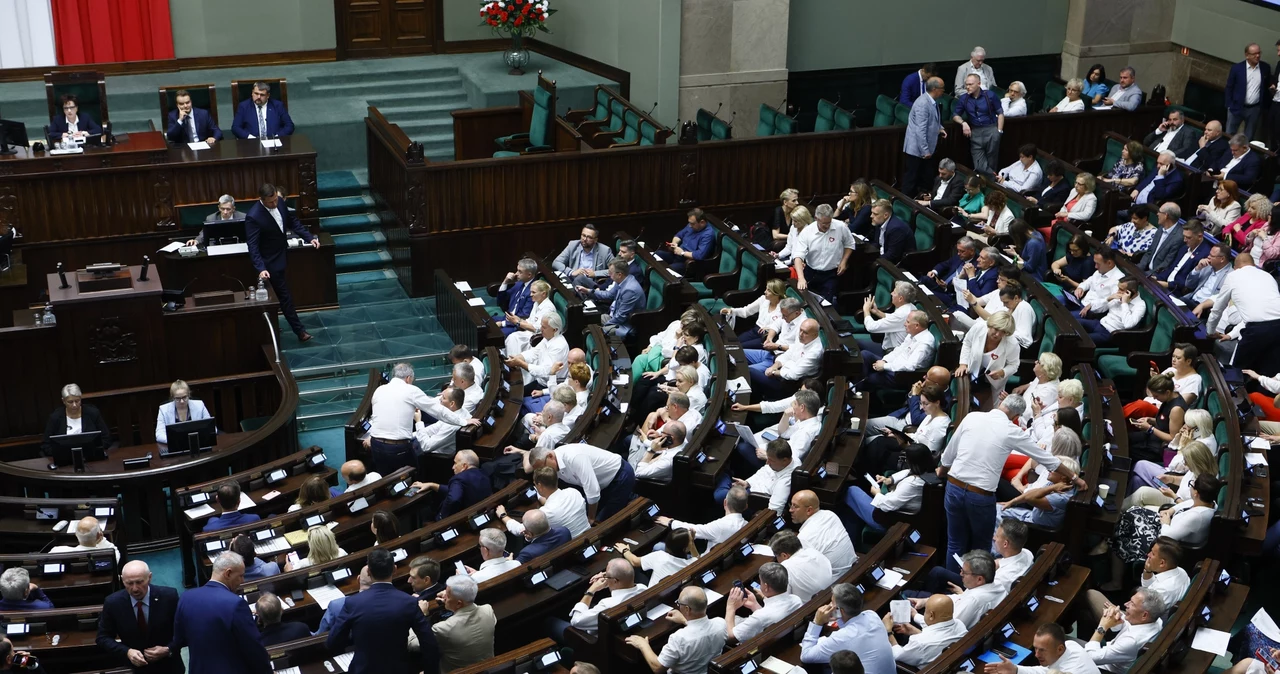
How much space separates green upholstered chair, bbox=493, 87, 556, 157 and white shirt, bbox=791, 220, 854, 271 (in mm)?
3555

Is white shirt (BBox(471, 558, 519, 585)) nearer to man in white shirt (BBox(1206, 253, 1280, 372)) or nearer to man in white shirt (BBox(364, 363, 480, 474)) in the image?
Result: man in white shirt (BBox(364, 363, 480, 474))

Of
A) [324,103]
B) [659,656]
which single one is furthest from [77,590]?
[324,103]

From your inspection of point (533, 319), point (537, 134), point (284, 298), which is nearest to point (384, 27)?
point (537, 134)

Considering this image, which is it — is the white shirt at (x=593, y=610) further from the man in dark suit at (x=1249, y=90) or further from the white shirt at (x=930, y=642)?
the man in dark suit at (x=1249, y=90)

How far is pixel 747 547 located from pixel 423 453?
263cm

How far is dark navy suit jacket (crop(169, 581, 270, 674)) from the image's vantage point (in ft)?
19.3

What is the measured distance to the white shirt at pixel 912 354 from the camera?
9.27 m

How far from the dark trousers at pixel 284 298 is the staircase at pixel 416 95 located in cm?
369

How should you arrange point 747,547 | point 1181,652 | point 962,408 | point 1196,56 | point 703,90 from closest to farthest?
point 1181,652, point 747,547, point 962,408, point 703,90, point 1196,56

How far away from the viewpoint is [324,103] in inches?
578

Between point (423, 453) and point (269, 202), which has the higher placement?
point (269, 202)

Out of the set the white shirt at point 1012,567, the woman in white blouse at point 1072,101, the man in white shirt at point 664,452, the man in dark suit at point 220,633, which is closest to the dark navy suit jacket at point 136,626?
the man in dark suit at point 220,633

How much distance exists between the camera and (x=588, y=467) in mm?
7734

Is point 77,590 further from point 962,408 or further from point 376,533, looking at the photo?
point 962,408
